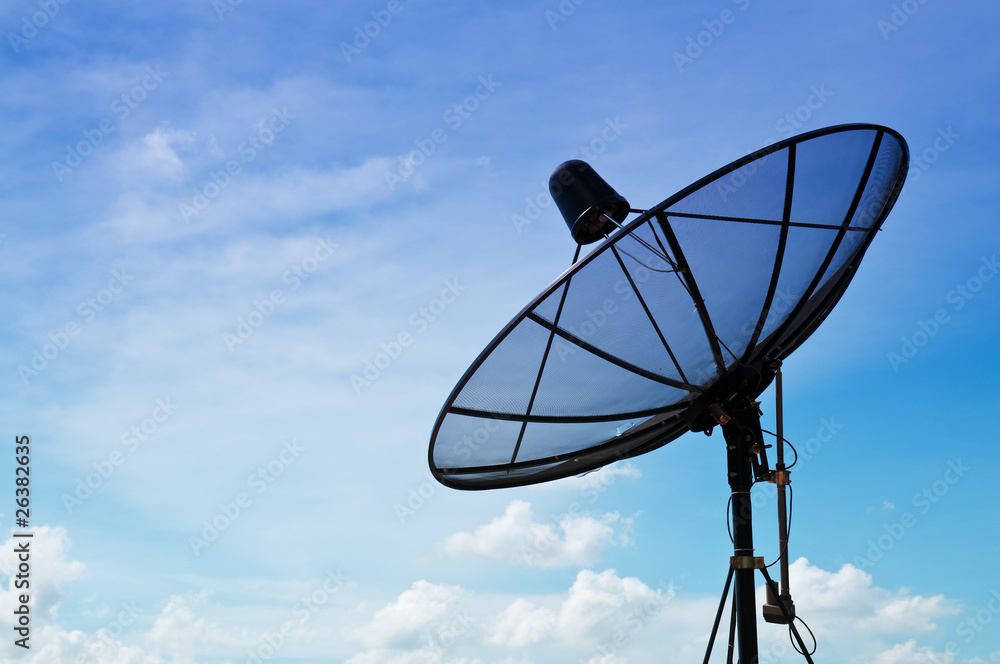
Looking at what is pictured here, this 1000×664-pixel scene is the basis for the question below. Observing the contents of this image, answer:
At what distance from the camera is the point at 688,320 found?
675 centimetres

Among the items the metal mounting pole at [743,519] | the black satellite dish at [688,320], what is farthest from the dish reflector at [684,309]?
the metal mounting pole at [743,519]

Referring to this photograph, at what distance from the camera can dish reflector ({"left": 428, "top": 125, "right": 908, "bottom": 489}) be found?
610 cm

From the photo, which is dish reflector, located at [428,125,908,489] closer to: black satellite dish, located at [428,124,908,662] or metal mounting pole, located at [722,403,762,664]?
black satellite dish, located at [428,124,908,662]

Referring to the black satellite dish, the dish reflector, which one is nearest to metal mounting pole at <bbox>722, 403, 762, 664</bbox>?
the black satellite dish

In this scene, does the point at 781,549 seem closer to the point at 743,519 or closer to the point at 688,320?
the point at 743,519

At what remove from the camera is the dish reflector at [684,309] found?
6.10m

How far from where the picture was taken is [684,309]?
22.0 feet

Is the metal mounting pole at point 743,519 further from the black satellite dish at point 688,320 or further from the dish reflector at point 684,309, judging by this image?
the dish reflector at point 684,309

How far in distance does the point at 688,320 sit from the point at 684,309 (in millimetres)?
109

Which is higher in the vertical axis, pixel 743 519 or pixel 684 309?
pixel 684 309

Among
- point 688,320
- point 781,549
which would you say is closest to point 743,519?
point 781,549

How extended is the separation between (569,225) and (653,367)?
4.72ft

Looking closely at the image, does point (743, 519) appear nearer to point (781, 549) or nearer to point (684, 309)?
point (781, 549)

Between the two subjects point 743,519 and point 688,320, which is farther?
point 688,320
